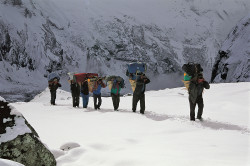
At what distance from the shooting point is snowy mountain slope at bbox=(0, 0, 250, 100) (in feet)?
160

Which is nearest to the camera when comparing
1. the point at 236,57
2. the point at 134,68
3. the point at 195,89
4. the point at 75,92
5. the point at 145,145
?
the point at 145,145

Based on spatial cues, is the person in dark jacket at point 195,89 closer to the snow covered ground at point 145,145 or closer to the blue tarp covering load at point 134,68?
the snow covered ground at point 145,145

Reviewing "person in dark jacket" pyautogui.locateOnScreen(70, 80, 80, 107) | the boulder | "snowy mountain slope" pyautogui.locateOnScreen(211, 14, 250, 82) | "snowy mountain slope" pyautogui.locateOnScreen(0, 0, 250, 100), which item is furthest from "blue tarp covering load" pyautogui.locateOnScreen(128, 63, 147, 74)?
"snowy mountain slope" pyautogui.locateOnScreen(0, 0, 250, 100)

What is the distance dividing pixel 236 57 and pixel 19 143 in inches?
1268

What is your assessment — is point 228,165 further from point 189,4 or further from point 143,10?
point 189,4

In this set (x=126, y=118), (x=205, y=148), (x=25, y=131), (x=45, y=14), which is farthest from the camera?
(x=45, y=14)

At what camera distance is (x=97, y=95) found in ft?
36.9

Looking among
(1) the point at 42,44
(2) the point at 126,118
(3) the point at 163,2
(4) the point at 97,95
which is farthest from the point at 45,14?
(2) the point at 126,118

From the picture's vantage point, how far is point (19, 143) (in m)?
2.96

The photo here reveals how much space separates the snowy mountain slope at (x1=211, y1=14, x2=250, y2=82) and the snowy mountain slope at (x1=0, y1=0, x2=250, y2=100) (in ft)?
97.3

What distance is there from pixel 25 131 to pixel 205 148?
2.34 meters

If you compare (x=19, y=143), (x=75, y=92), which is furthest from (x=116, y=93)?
(x=19, y=143)

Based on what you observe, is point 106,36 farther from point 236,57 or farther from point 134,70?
point 134,70

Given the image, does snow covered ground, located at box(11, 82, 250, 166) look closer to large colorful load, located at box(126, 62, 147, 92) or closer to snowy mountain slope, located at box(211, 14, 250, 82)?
large colorful load, located at box(126, 62, 147, 92)
